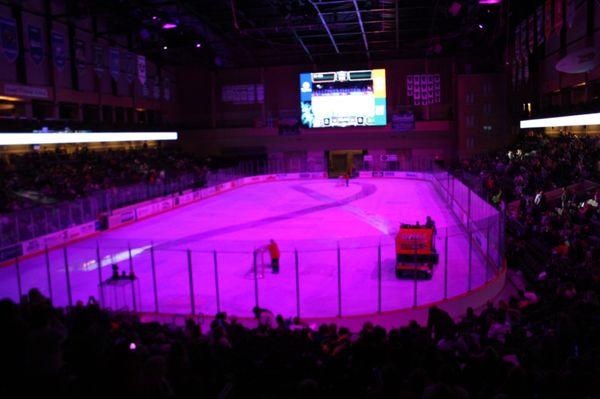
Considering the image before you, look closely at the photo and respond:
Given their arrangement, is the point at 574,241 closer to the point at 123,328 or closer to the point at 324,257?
the point at 324,257

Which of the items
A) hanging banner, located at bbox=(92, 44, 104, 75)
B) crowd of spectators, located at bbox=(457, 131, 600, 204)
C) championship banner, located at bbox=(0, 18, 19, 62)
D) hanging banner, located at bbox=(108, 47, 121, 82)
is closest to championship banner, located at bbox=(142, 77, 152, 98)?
hanging banner, located at bbox=(108, 47, 121, 82)

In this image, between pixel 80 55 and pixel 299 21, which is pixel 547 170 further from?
pixel 80 55

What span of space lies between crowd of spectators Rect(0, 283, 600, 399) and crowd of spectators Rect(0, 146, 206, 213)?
18544 millimetres

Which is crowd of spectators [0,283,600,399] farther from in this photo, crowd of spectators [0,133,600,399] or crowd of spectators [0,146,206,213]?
crowd of spectators [0,146,206,213]

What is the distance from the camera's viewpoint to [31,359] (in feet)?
14.9

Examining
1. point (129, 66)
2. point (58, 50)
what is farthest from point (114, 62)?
point (58, 50)

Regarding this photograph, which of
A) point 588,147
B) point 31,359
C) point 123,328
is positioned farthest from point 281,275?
point 588,147

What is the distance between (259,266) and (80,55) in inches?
993

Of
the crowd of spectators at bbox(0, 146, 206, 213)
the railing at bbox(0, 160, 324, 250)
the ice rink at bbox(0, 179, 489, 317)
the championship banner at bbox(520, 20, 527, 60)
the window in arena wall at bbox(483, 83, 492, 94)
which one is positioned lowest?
the ice rink at bbox(0, 179, 489, 317)

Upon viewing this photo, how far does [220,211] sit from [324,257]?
14637 mm

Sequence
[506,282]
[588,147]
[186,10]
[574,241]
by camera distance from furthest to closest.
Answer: [186,10]
[588,147]
[506,282]
[574,241]

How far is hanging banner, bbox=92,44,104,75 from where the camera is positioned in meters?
36.6

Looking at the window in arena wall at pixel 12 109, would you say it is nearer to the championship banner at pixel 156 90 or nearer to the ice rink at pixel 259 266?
the ice rink at pixel 259 266

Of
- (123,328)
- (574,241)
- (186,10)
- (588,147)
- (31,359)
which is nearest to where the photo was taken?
(31,359)
